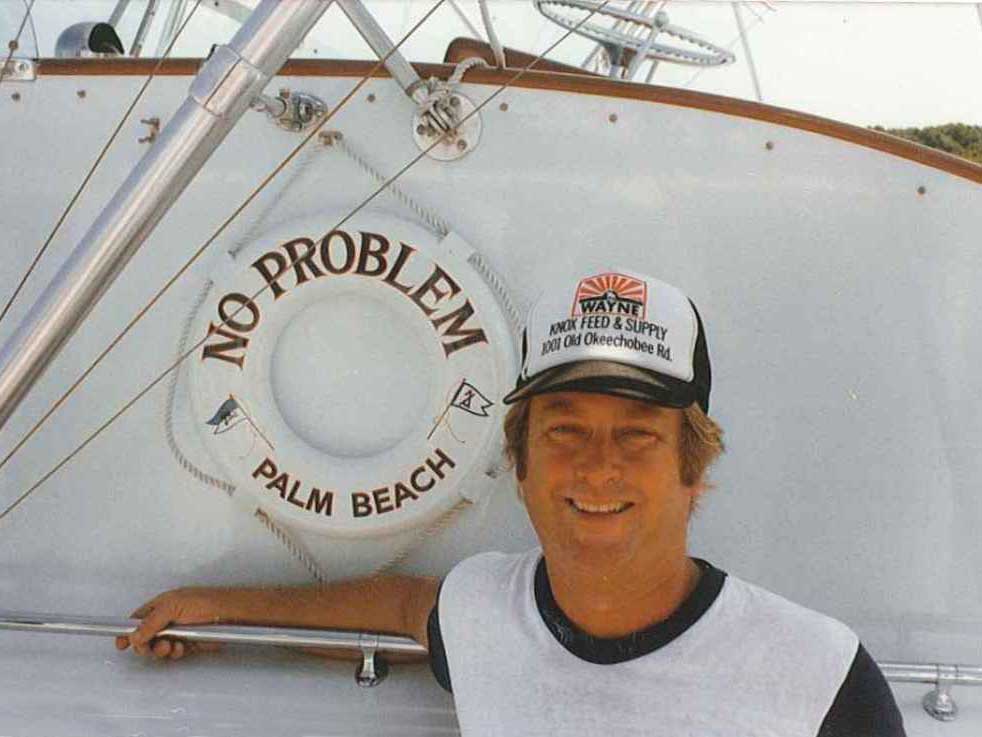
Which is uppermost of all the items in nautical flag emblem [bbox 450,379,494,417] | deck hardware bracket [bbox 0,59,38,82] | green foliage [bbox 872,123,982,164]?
green foliage [bbox 872,123,982,164]

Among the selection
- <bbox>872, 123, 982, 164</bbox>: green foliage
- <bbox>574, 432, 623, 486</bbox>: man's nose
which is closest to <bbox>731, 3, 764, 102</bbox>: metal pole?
<bbox>574, 432, 623, 486</bbox>: man's nose

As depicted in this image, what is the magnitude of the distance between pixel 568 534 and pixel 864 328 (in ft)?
2.69

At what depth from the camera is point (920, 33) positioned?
7.57 ft

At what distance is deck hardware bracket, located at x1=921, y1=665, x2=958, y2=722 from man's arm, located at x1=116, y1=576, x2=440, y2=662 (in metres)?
0.78

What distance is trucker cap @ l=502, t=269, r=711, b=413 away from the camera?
3.89ft

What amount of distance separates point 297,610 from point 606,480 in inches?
28.1

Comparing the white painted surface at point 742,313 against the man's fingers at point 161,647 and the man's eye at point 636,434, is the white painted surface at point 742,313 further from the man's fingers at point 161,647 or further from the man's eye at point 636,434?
the man's eye at point 636,434

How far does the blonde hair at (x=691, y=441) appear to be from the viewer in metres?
1.25

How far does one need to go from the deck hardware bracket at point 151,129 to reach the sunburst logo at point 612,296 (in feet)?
3.05

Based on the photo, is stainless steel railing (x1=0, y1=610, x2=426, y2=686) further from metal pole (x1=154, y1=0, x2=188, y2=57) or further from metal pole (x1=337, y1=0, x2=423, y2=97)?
metal pole (x1=154, y1=0, x2=188, y2=57)

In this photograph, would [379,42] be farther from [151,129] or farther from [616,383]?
[616,383]

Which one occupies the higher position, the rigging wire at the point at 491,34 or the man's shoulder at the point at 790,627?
the rigging wire at the point at 491,34

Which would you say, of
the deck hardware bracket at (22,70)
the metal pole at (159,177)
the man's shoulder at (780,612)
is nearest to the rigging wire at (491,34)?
the metal pole at (159,177)

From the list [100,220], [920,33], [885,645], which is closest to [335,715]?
[100,220]
